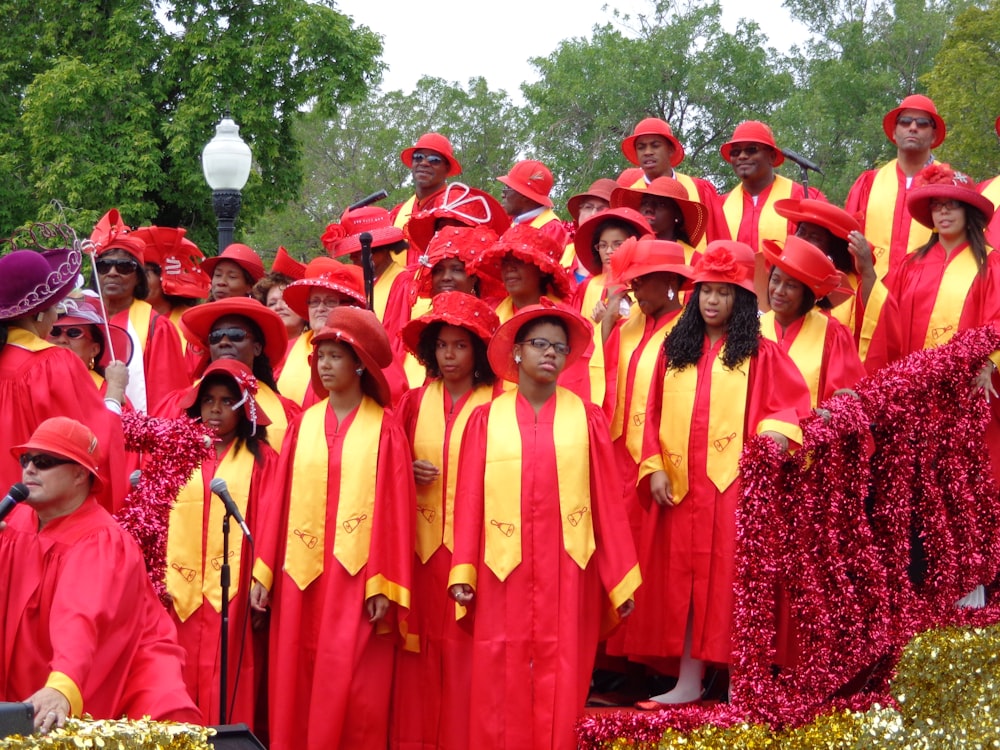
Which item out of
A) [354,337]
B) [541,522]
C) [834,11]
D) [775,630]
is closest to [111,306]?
[354,337]

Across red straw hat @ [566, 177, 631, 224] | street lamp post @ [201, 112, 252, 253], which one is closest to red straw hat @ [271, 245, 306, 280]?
red straw hat @ [566, 177, 631, 224]

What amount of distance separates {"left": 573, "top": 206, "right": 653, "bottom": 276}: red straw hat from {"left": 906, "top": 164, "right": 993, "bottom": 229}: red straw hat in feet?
5.75

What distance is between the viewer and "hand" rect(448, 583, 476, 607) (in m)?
7.57

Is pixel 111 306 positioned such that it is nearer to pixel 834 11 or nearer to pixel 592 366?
pixel 592 366

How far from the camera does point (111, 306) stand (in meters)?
10.4

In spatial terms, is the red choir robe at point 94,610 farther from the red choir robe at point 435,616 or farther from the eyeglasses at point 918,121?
the eyeglasses at point 918,121

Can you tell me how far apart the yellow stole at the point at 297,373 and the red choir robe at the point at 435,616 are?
174 cm

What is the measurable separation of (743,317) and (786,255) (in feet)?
1.59

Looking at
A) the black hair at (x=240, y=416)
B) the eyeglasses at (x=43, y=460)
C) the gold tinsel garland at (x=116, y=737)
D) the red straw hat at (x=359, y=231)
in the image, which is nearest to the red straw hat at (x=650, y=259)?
the black hair at (x=240, y=416)

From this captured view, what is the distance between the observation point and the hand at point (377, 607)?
7652 millimetres

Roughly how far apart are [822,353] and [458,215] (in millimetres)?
3052

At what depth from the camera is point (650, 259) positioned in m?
8.70

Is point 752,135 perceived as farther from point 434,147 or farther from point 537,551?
point 537,551

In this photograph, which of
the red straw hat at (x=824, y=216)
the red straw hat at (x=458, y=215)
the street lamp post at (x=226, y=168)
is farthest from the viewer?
the street lamp post at (x=226, y=168)
